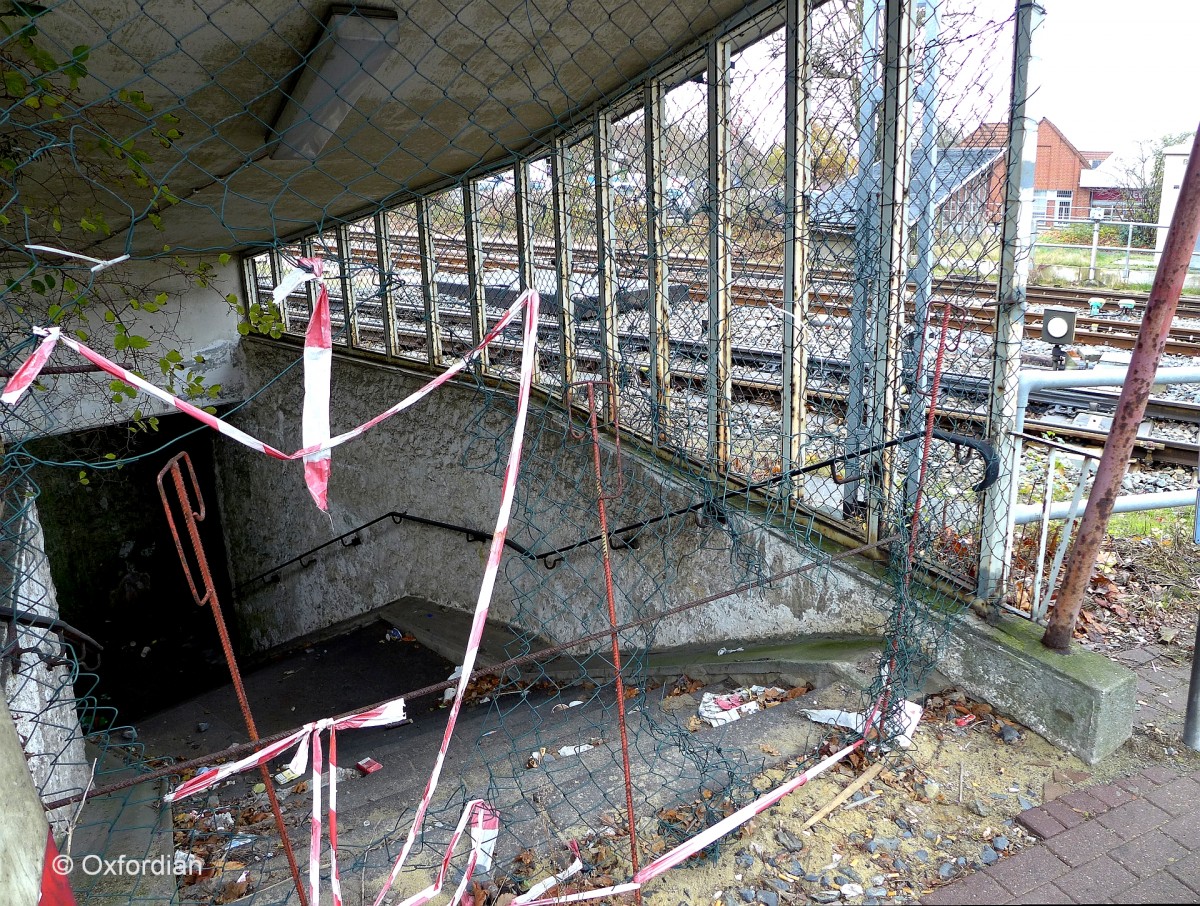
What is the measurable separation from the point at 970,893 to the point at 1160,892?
0.54 meters

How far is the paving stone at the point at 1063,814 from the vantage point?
2842mm

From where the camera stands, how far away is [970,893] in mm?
2568

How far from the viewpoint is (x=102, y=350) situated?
647cm

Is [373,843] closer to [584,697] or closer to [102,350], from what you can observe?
[584,697]

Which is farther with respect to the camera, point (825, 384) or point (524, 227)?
point (524, 227)

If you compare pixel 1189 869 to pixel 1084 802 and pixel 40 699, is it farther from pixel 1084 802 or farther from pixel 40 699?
pixel 40 699

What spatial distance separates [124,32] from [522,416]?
2167 mm

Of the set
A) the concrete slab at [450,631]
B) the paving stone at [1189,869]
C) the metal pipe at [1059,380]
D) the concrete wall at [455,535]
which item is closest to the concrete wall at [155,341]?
the concrete wall at [455,535]

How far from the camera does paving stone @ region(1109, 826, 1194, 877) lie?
261 cm

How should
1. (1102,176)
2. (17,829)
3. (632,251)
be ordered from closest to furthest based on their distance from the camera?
(17,829) → (632,251) → (1102,176)

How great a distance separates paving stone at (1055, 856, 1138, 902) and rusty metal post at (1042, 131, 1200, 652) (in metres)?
0.85

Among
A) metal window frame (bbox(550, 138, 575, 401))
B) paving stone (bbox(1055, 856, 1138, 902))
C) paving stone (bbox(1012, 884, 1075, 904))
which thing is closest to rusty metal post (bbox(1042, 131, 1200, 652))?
paving stone (bbox(1055, 856, 1138, 902))

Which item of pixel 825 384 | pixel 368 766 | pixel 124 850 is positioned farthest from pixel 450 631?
pixel 825 384

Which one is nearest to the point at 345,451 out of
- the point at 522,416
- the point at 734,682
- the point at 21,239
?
the point at 21,239
